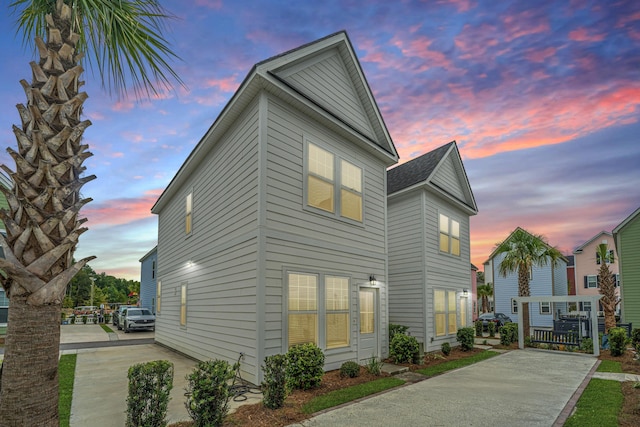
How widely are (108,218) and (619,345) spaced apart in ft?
72.0

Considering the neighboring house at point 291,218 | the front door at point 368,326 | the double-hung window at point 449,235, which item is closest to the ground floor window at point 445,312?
the double-hung window at point 449,235

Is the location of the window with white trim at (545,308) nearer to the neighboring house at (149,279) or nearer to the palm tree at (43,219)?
the neighboring house at (149,279)

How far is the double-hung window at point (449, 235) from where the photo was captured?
621 inches

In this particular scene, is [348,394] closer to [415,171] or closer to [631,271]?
[415,171]

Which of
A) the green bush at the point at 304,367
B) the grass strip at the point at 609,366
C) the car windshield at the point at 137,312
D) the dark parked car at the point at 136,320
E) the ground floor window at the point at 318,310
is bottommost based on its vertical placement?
the dark parked car at the point at 136,320

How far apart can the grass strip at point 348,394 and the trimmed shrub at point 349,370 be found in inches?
18.8

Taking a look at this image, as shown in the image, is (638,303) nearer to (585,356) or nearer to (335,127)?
(585,356)

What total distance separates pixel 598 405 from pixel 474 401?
228 cm

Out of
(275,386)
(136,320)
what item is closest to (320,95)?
(275,386)

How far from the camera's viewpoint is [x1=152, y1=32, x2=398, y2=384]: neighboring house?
8133 mm

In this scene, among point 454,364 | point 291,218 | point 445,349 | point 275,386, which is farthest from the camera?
point 445,349

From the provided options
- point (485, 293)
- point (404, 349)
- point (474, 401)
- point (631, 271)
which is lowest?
point (485, 293)

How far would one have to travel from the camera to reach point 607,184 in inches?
672

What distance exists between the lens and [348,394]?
7.38m
